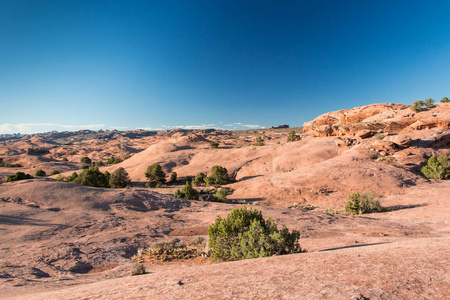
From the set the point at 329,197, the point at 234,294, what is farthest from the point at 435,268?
the point at 329,197

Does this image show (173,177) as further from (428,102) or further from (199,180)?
(428,102)

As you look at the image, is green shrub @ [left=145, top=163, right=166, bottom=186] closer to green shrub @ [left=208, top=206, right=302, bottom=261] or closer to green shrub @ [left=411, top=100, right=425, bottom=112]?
green shrub @ [left=208, top=206, right=302, bottom=261]

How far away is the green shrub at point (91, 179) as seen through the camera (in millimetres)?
22469

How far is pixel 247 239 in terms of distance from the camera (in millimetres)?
6379

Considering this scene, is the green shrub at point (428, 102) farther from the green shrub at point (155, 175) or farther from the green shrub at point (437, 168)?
the green shrub at point (155, 175)

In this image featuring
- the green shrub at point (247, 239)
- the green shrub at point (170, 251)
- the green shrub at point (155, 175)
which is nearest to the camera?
the green shrub at point (247, 239)

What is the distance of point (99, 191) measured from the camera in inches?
585

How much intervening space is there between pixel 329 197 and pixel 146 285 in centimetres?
1844

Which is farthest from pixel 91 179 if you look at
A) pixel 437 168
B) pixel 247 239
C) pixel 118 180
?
pixel 437 168

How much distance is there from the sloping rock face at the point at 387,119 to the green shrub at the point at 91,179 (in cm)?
3418

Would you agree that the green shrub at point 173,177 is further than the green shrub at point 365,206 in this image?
Yes

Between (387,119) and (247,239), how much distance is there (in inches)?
1455

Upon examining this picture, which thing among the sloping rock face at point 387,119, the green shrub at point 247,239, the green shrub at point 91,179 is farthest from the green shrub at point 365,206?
the green shrub at point 91,179

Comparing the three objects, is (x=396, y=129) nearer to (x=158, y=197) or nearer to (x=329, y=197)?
(x=329, y=197)
